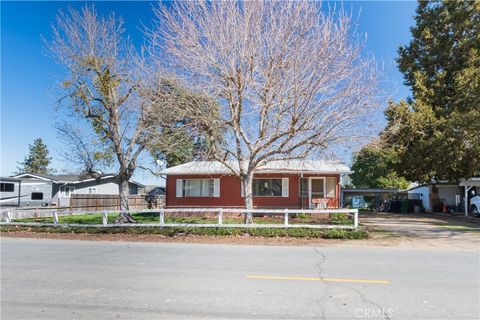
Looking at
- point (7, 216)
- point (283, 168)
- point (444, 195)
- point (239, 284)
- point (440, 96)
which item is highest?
point (440, 96)

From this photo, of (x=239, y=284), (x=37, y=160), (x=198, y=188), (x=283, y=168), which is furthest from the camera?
(x=37, y=160)

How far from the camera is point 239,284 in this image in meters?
6.92

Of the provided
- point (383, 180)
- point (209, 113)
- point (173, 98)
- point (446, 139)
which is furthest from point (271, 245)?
point (383, 180)

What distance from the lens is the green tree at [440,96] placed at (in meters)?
23.6

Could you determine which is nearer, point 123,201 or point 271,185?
point 123,201

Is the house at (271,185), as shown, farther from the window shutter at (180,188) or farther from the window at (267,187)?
the window shutter at (180,188)

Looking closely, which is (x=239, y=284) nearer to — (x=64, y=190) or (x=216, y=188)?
(x=216, y=188)

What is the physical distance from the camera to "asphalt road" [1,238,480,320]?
17.6ft

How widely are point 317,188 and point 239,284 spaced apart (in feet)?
56.4

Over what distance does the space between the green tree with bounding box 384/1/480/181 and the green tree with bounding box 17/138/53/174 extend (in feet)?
262

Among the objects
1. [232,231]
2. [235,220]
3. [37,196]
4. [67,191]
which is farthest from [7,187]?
[232,231]

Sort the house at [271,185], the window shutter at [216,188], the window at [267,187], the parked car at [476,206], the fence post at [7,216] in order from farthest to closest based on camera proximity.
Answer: the parked car at [476,206] < the window shutter at [216,188] < the window at [267,187] < the house at [271,185] < the fence post at [7,216]

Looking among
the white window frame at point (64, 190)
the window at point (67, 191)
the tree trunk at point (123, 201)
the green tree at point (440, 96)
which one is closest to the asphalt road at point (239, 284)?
the tree trunk at point (123, 201)

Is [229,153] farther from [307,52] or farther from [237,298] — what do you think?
[237,298]
